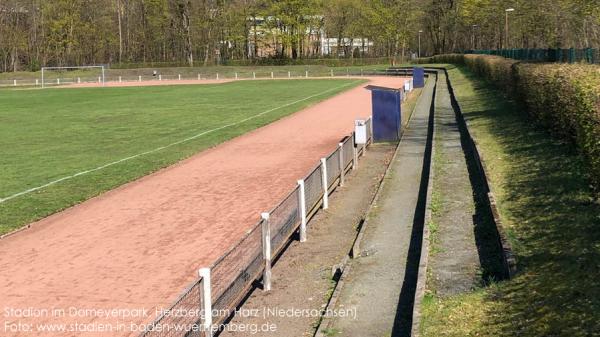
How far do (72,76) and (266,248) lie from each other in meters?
92.8

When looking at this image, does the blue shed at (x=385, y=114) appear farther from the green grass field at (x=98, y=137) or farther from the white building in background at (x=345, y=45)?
the white building in background at (x=345, y=45)

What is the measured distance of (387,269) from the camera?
31.9 feet

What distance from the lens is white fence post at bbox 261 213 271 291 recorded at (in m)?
9.31

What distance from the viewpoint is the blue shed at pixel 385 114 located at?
76.6 ft

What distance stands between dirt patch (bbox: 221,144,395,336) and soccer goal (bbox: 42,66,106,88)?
2970 inches

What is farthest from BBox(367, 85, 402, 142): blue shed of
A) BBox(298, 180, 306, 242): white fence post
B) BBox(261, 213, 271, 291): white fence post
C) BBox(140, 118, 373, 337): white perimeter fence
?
BBox(261, 213, 271, 291): white fence post

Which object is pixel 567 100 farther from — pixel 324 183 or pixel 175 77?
pixel 175 77

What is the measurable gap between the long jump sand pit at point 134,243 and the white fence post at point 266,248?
1147mm

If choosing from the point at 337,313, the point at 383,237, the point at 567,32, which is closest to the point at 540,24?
the point at 567,32

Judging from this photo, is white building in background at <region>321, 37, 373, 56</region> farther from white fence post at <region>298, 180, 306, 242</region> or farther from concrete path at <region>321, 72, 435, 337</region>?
white fence post at <region>298, 180, 306, 242</region>

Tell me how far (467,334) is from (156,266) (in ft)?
18.1

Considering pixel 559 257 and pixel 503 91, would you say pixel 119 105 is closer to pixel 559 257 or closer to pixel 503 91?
pixel 503 91

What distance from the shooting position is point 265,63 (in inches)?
4237

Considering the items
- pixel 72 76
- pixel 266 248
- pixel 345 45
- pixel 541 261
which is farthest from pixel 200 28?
pixel 541 261
